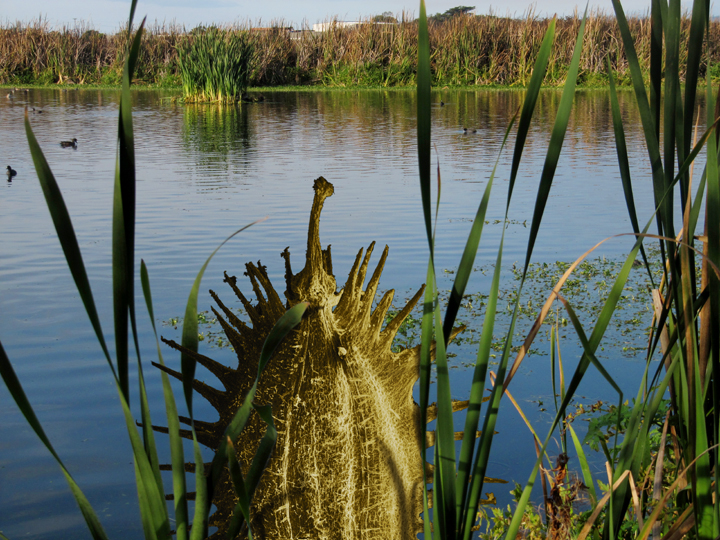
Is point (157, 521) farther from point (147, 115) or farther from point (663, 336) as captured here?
point (147, 115)

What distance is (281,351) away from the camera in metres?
1.18

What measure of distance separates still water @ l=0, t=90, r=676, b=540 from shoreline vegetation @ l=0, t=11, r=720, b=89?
974 cm

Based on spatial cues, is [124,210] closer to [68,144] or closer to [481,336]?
[481,336]

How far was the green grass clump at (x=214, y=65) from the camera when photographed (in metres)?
18.1

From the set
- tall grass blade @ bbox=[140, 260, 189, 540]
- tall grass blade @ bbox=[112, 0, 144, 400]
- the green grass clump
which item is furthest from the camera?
the green grass clump

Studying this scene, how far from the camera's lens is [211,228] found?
6.21m

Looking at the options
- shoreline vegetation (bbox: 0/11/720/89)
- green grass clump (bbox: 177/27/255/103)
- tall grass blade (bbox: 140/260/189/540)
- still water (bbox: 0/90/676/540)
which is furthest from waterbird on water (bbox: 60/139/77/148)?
shoreline vegetation (bbox: 0/11/720/89)

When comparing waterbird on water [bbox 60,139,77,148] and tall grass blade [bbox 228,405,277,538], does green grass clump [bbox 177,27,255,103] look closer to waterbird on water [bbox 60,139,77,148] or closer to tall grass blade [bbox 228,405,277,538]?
waterbird on water [bbox 60,139,77,148]

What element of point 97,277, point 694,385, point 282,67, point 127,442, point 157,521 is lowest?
point 127,442

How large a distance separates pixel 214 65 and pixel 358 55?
8.24 meters

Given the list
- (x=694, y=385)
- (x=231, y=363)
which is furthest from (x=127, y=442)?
(x=694, y=385)

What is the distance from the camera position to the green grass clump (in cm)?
1812

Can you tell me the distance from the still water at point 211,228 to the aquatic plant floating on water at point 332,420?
0.41m

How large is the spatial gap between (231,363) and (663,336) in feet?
8.75
